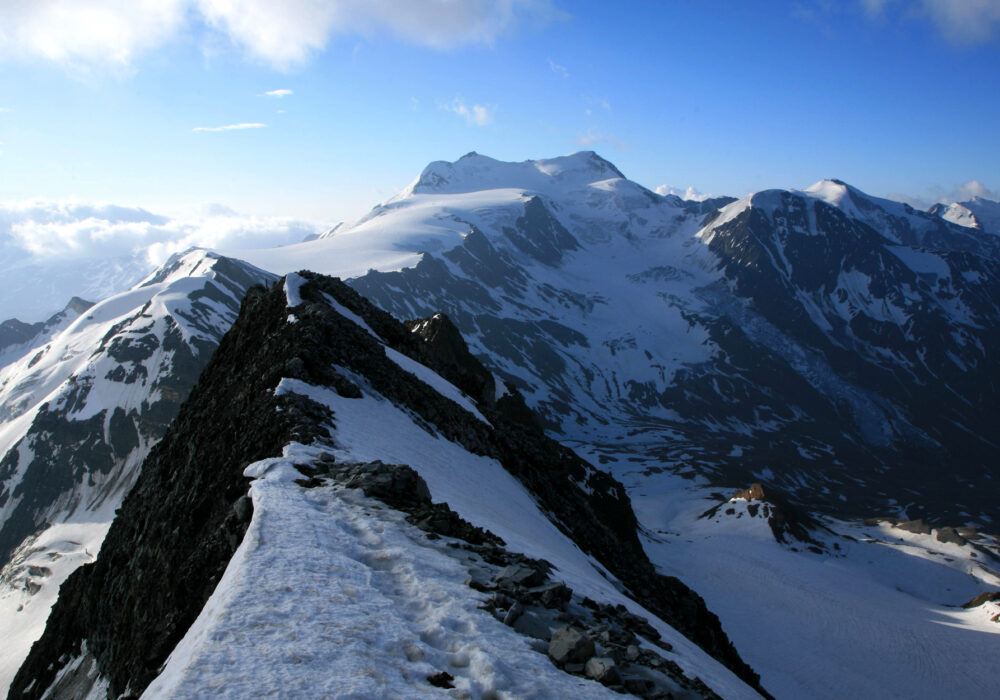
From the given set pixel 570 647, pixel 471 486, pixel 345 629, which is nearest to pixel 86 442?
pixel 471 486

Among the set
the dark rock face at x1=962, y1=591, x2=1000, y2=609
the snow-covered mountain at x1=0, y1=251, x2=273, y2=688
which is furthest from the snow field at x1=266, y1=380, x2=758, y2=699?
the snow-covered mountain at x1=0, y1=251, x2=273, y2=688

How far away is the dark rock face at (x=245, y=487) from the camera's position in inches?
560

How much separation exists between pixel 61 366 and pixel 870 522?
233 metres

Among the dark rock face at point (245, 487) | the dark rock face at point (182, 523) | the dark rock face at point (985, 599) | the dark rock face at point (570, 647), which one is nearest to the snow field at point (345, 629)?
the dark rock face at point (570, 647)

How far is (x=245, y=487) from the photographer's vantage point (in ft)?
49.4

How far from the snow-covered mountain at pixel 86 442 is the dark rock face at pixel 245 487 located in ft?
263

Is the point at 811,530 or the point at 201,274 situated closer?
the point at 811,530

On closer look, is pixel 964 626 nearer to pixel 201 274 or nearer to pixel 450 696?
pixel 450 696

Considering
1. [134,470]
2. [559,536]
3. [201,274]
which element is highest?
[201,274]

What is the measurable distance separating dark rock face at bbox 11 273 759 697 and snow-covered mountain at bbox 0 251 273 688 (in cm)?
8013

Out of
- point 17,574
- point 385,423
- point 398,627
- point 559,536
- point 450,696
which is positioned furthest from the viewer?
point 17,574

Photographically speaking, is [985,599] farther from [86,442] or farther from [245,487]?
[86,442]

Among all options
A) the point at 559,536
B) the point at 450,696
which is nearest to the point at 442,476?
the point at 559,536

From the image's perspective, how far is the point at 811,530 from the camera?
11206 centimetres
